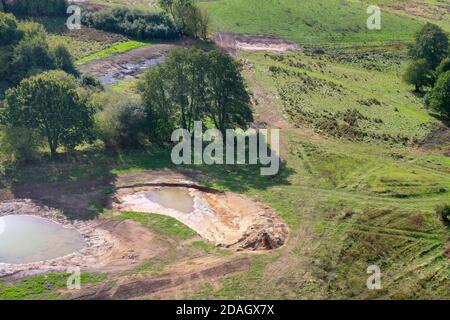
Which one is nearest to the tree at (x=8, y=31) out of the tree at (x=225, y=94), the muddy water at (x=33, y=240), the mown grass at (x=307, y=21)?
→ the tree at (x=225, y=94)

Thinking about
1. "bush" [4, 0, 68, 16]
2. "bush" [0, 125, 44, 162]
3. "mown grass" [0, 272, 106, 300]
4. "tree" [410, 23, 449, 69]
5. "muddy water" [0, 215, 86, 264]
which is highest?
"bush" [4, 0, 68, 16]

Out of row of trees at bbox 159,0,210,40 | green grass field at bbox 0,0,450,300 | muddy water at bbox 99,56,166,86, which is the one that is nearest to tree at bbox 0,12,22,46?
muddy water at bbox 99,56,166,86

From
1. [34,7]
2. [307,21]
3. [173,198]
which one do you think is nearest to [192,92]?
[173,198]

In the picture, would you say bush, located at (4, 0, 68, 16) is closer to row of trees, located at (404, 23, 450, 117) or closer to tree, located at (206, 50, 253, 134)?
tree, located at (206, 50, 253, 134)

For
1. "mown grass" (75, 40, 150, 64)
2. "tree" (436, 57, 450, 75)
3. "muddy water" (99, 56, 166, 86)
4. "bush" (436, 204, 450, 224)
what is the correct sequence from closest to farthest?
"bush" (436, 204, 450, 224), "muddy water" (99, 56, 166, 86), "tree" (436, 57, 450, 75), "mown grass" (75, 40, 150, 64)

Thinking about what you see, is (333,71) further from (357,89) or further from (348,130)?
(348,130)
